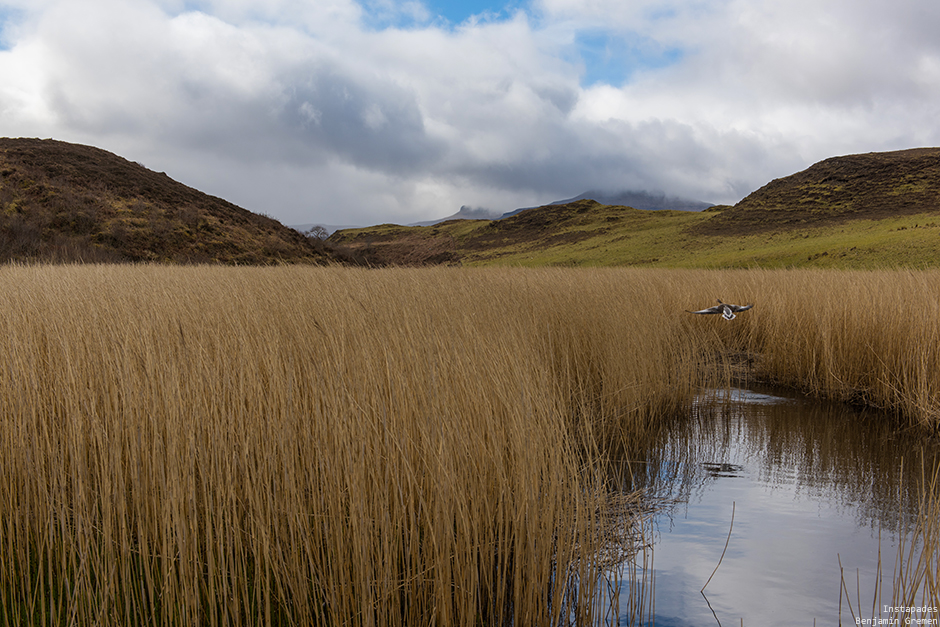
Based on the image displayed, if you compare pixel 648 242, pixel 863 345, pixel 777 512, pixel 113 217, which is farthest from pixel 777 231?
pixel 777 512

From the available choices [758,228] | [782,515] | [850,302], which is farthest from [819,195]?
[782,515]

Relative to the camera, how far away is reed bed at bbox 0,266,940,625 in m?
1.79

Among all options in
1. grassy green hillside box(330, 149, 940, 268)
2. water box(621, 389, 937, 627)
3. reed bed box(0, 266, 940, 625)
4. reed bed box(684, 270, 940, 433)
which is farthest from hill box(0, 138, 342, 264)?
water box(621, 389, 937, 627)

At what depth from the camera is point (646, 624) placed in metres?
2.37

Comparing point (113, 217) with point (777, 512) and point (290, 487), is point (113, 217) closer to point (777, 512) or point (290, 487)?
point (290, 487)

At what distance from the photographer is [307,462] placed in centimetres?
213

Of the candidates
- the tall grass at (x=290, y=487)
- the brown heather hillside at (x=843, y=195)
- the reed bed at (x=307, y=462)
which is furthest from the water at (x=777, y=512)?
the brown heather hillside at (x=843, y=195)

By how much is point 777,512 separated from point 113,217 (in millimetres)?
26639

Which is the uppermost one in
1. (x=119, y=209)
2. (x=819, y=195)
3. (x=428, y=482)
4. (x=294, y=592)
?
(x=819, y=195)

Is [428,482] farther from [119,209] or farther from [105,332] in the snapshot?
[119,209]

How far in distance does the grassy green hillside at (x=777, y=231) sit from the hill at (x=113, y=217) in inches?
251

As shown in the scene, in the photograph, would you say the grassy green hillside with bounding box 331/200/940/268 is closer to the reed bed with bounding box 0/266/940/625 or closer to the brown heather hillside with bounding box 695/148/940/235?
the brown heather hillside with bounding box 695/148/940/235

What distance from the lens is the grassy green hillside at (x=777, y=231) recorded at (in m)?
28.8

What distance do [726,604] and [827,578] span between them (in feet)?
1.98
